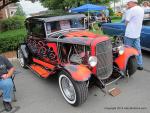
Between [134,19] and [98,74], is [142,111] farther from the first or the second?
[134,19]

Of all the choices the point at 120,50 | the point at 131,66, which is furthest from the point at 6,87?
the point at 131,66

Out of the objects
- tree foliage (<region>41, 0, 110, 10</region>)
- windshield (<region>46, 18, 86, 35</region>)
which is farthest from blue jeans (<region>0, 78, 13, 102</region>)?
tree foliage (<region>41, 0, 110, 10</region>)

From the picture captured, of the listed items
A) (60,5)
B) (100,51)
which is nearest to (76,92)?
(100,51)

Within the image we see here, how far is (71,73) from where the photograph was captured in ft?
13.5

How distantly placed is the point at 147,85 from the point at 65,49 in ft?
6.64

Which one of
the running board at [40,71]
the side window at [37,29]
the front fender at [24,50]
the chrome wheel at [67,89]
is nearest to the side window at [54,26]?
the side window at [37,29]

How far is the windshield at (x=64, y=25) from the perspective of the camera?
5.57 meters

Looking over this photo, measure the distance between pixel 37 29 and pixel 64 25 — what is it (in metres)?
0.77

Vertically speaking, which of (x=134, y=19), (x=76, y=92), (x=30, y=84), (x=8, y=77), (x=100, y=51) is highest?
(x=134, y=19)

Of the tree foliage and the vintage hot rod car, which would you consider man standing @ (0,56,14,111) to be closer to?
the vintage hot rod car

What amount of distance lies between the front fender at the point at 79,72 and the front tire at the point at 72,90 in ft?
0.32

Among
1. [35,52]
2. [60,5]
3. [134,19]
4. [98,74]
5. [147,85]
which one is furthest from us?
[60,5]

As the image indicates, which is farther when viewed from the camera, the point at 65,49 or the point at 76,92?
the point at 65,49

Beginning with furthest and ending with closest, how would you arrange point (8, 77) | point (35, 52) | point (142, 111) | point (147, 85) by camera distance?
point (35, 52), point (147, 85), point (8, 77), point (142, 111)
